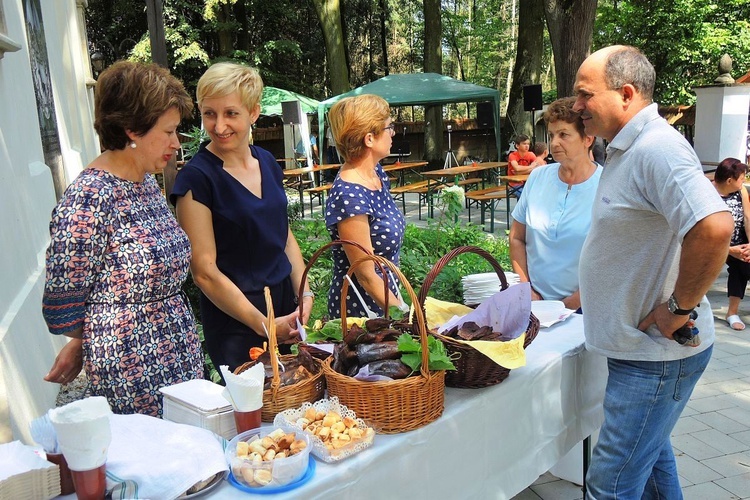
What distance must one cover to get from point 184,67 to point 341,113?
23.2m

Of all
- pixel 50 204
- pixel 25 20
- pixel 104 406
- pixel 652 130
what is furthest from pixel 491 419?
pixel 25 20

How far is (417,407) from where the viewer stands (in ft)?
5.92

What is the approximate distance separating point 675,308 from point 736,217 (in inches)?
186

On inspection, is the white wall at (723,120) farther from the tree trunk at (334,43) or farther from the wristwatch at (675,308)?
the tree trunk at (334,43)

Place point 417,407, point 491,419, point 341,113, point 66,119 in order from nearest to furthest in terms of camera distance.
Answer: point 417,407, point 491,419, point 341,113, point 66,119

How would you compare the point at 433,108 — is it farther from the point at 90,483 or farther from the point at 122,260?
the point at 90,483

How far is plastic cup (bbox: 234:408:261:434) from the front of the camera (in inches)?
64.6

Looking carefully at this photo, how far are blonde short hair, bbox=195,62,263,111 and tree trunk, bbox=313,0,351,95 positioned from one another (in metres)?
17.5

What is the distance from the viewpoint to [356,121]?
8.71 ft

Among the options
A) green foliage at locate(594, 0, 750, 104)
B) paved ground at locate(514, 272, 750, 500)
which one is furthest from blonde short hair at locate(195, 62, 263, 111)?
green foliage at locate(594, 0, 750, 104)

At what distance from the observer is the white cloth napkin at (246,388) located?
5.22 feet

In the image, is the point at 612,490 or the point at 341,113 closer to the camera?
the point at 612,490

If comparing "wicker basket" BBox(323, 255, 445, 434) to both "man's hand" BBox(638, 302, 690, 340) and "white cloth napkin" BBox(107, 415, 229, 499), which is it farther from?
"man's hand" BBox(638, 302, 690, 340)

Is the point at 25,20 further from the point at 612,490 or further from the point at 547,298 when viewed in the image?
the point at 612,490
